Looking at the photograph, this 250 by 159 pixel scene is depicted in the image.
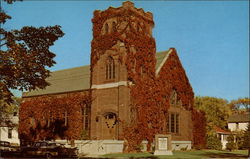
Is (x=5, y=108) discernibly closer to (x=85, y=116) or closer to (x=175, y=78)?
(x=85, y=116)

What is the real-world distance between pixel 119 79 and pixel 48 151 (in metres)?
11.7

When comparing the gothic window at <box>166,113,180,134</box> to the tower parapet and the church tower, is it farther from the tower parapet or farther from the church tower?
the tower parapet

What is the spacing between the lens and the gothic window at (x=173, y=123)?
127 feet

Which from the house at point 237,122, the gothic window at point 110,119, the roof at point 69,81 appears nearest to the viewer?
the gothic window at point 110,119

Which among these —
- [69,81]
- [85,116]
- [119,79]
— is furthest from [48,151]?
[69,81]

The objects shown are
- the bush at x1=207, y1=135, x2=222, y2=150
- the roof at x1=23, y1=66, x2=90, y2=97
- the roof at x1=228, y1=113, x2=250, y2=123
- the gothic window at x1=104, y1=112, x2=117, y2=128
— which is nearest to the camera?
the gothic window at x1=104, y1=112, x2=117, y2=128

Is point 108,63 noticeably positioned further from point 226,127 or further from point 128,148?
point 226,127

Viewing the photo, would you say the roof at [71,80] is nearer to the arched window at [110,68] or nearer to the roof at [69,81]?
the roof at [69,81]

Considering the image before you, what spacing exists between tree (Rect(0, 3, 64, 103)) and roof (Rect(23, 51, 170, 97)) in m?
18.7

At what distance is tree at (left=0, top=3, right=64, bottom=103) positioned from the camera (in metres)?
18.9

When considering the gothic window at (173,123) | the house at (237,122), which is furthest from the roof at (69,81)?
the house at (237,122)

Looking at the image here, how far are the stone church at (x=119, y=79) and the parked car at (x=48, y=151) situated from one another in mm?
7459

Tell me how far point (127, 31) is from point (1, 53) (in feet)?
62.1

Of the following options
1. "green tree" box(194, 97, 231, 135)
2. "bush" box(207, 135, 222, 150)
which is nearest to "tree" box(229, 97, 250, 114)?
"green tree" box(194, 97, 231, 135)
